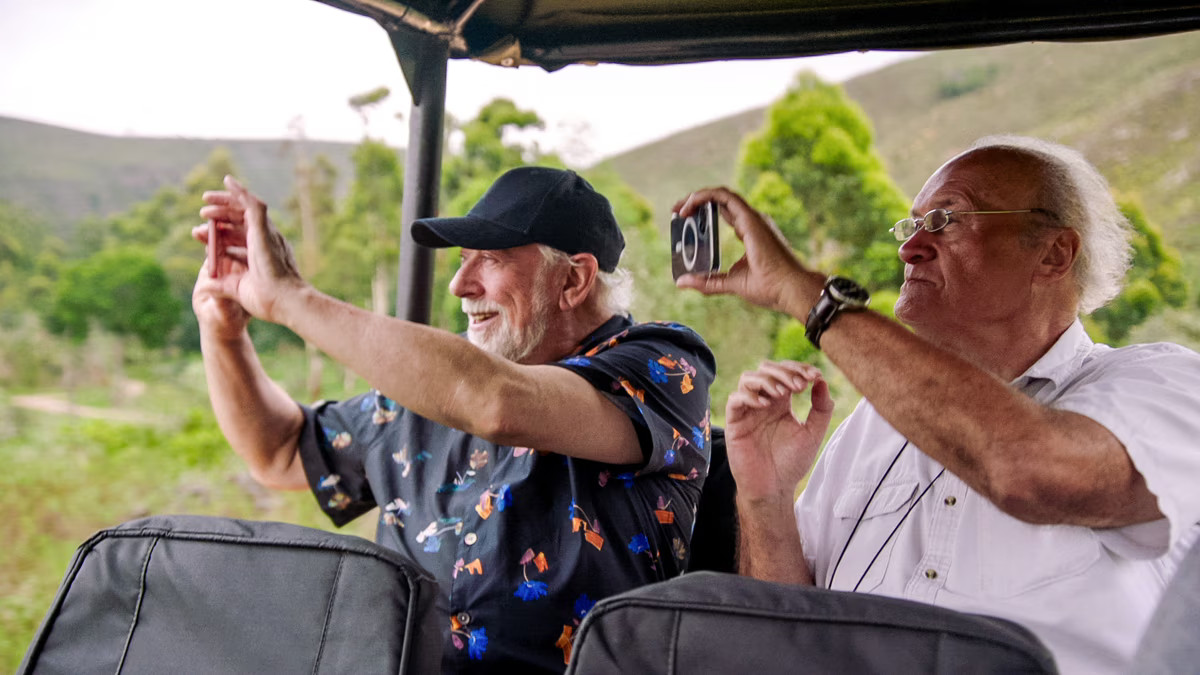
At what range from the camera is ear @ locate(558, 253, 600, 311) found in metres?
1.98

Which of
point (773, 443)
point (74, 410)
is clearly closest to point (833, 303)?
point (773, 443)

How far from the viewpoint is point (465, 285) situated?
201cm

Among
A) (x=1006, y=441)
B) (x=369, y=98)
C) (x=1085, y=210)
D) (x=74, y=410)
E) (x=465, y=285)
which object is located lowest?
(x=74, y=410)

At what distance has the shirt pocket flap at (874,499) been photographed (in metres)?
1.57

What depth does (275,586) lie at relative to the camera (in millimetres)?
1142

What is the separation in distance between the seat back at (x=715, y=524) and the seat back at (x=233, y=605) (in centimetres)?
88

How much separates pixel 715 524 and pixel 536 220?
0.70m

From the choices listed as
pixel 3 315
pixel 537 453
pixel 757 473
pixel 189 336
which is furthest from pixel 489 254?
pixel 189 336

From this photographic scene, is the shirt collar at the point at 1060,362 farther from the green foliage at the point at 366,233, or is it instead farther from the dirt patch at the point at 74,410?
the green foliage at the point at 366,233

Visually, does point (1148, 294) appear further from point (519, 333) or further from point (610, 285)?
point (519, 333)

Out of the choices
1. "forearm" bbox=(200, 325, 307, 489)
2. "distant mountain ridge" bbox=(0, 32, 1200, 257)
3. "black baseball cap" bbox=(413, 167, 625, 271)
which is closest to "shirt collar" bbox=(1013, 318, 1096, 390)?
"black baseball cap" bbox=(413, 167, 625, 271)

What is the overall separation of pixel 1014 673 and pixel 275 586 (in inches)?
31.7

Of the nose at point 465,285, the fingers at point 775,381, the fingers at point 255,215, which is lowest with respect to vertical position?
the fingers at point 775,381

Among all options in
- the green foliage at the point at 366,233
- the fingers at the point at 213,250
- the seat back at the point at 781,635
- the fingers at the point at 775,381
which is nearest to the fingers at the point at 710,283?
the fingers at the point at 775,381
